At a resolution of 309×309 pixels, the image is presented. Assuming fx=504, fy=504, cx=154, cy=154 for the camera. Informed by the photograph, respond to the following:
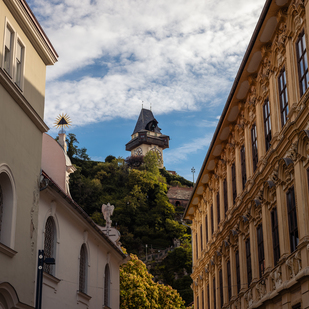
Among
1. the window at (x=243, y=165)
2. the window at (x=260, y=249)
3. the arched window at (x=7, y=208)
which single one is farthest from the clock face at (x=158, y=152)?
the arched window at (x=7, y=208)

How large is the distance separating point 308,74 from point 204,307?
19289 millimetres

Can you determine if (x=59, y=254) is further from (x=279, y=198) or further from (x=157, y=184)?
(x=157, y=184)

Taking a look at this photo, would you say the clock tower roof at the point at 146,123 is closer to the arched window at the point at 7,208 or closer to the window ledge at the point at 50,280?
the window ledge at the point at 50,280

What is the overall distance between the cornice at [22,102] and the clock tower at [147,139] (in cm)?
11599

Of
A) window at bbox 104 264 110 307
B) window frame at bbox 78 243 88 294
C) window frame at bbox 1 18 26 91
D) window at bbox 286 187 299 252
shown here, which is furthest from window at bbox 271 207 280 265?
window at bbox 104 264 110 307

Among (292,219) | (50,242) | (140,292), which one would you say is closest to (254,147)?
(292,219)

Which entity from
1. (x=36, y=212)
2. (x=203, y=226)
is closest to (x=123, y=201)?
(x=203, y=226)

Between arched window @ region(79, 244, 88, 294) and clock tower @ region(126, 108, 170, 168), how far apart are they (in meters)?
110

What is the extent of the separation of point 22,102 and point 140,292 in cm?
2729

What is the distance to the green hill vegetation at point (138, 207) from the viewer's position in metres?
82.3

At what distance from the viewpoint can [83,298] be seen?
776 inches

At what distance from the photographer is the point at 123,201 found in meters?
98.1

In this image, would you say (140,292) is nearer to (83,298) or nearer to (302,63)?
(83,298)

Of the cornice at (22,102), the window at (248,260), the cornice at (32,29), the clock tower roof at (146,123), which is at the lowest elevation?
the window at (248,260)
